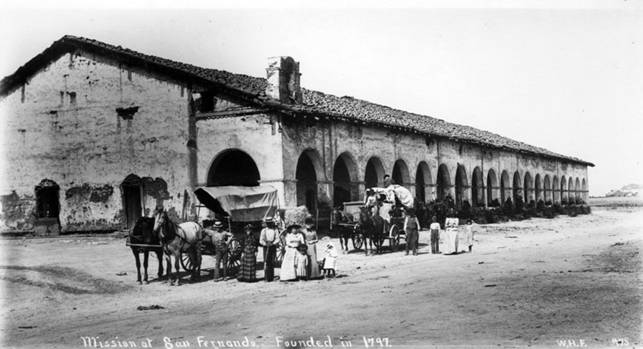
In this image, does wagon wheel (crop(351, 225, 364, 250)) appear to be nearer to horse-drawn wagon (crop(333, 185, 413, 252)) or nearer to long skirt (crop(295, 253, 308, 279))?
horse-drawn wagon (crop(333, 185, 413, 252))

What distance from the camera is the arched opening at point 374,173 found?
2627 centimetres

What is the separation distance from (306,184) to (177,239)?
36.1 ft

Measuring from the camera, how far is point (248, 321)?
8859 millimetres

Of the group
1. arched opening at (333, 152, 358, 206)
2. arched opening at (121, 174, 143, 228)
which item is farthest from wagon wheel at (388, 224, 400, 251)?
arched opening at (121, 174, 143, 228)

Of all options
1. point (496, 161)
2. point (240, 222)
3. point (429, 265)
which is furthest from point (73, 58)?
point (496, 161)

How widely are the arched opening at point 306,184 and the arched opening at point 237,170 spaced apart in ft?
5.73

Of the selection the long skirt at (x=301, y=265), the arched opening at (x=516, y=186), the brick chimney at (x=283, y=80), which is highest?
the brick chimney at (x=283, y=80)

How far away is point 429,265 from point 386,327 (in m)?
7.10

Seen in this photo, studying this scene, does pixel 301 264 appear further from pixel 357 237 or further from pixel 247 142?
pixel 247 142

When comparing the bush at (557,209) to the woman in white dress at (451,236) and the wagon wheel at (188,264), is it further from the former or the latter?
the wagon wheel at (188,264)

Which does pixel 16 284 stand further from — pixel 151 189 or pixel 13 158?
pixel 13 158

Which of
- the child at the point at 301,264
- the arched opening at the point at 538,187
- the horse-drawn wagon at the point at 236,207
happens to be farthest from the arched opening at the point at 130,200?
the arched opening at the point at 538,187

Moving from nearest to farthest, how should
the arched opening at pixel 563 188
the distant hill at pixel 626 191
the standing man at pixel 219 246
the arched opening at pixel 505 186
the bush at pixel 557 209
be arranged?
the standing man at pixel 219 246 < the arched opening at pixel 505 186 < the bush at pixel 557 209 < the arched opening at pixel 563 188 < the distant hill at pixel 626 191

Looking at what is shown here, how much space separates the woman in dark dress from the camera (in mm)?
13648
